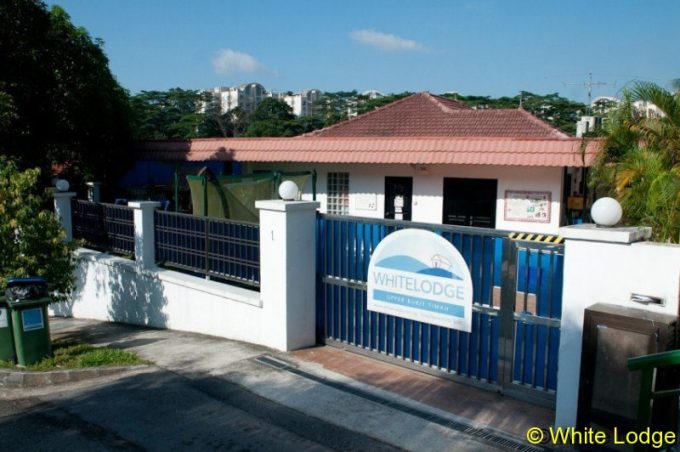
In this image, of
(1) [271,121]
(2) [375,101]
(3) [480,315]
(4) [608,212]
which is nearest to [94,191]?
(3) [480,315]

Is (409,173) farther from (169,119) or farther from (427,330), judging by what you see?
(169,119)

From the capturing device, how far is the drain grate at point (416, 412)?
4841 millimetres

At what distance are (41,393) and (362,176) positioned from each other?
1081 centimetres

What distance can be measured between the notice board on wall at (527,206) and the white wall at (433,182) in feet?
0.32

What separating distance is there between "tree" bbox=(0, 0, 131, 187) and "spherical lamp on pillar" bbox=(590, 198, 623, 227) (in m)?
10.3

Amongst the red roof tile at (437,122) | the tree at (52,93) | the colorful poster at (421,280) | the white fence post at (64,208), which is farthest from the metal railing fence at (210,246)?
the red roof tile at (437,122)

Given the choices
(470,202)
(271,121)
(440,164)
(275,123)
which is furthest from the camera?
(271,121)

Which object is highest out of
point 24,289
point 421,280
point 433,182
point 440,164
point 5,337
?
point 440,164

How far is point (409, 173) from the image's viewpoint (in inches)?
602

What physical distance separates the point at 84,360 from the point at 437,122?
13931 millimetres

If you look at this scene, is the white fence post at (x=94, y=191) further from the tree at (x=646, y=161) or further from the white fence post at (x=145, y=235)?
the tree at (x=646, y=161)

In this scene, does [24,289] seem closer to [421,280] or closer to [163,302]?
[163,302]

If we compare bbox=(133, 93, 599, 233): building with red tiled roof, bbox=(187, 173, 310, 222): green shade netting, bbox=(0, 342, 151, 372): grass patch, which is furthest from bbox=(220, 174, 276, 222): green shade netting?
bbox=(133, 93, 599, 233): building with red tiled roof

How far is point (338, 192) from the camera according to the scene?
16.5 metres
